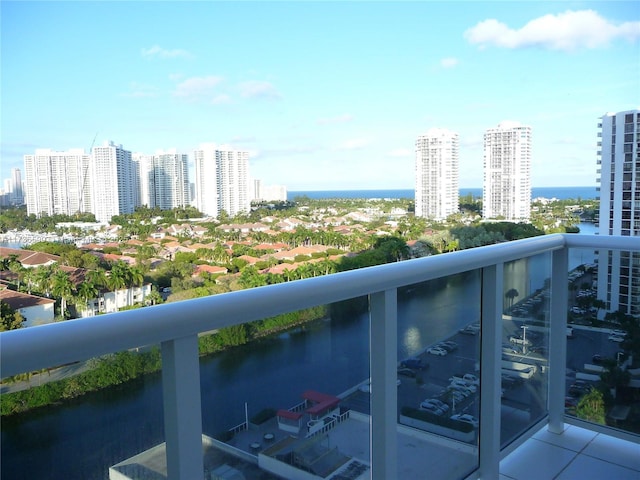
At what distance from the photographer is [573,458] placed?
1794mm

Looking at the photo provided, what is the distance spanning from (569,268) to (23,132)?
15984 mm

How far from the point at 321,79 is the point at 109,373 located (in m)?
26.8

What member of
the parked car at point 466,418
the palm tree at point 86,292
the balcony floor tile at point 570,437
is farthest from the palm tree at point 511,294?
the palm tree at point 86,292

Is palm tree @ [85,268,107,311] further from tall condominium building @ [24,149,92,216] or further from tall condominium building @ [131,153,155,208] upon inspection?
tall condominium building @ [131,153,155,208]

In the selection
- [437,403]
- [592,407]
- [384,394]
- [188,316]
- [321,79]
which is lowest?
[592,407]

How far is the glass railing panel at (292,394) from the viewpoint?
0.87 metres

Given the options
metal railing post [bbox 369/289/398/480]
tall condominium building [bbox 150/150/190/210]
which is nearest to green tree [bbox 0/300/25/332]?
metal railing post [bbox 369/289/398/480]

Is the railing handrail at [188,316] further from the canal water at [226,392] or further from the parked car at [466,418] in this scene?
the parked car at [466,418]

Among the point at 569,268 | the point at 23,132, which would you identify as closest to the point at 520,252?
the point at 569,268

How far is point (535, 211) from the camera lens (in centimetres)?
1220

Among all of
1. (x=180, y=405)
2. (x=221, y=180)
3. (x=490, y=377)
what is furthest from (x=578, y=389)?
(x=221, y=180)

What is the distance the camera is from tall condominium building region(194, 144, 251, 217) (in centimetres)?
1482

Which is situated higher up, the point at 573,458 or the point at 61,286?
the point at 573,458

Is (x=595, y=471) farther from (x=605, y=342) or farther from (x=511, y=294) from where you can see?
(x=511, y=294)
